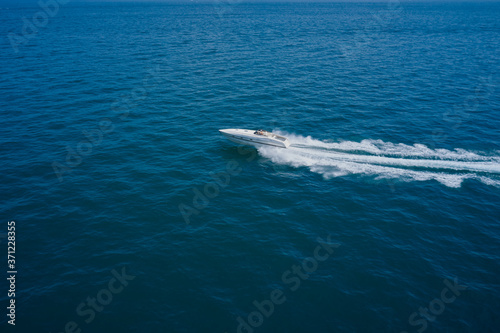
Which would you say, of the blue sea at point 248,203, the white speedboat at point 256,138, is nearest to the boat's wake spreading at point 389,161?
the blue sea at point 248,203

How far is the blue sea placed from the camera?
87.7 ft

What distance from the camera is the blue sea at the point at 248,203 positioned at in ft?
87.7

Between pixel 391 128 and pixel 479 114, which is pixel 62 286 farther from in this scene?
pixel 479 114

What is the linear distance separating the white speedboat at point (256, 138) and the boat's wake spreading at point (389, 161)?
1099 millimetres

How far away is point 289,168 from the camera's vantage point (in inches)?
1791

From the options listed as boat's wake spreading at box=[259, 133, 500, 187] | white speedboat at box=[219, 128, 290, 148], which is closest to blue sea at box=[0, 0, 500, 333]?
boat's wake spreading at box=[259, 133, 500, 187]

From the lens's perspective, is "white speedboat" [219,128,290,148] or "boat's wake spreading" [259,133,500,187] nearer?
"boat's wake spreading" [259,133,500,187]

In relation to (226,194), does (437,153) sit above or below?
above

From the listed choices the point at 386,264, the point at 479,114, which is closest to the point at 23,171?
the point at 386,264

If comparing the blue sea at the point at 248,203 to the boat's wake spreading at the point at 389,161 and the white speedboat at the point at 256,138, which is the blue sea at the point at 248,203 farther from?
Answer: the white speedboat at the point at 256,138

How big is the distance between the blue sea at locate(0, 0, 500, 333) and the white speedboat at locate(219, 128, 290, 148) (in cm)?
143

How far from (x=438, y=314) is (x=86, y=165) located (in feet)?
158

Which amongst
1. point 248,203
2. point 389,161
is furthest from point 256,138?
point 389,161

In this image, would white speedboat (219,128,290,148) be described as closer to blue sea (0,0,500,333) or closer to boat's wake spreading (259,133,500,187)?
boat's wake spreading (259,133,500,187)
